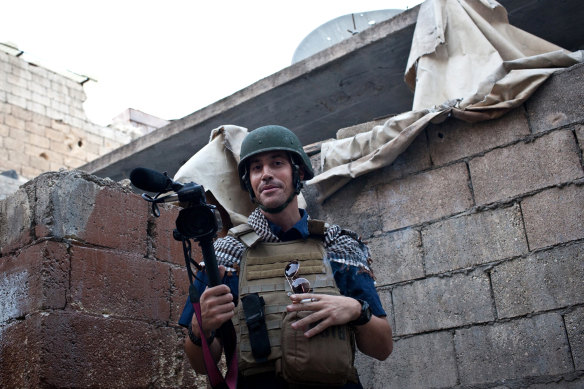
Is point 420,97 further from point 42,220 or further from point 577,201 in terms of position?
point 42,220

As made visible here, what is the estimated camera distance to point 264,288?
7.62 ft

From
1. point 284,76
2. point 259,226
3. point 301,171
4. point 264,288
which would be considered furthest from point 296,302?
point 284,76

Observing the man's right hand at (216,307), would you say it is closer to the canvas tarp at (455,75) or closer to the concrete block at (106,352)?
the concrete block at (106,352)

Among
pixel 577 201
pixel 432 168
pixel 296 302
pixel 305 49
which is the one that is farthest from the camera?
pixel 305 49

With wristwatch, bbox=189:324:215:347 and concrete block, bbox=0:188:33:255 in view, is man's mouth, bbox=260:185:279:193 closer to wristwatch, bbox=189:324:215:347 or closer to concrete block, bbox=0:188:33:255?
wristwatch, bbox=189:324:215:347

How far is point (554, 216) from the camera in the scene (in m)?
3.72

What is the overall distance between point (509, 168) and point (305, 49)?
4.43 m

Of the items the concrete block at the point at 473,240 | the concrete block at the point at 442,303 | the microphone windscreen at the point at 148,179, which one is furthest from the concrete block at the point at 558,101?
the microphone windscreen at the point at 148,179

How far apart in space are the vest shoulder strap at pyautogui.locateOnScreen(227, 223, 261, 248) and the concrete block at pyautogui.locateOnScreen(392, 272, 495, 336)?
190cm

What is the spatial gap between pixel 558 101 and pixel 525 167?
469 millimetres

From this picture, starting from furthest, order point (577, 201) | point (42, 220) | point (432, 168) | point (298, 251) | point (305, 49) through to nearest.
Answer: point (305, 49)
point (432, 168)
point (577, 201)
point (42, 220)
point (298, 251)

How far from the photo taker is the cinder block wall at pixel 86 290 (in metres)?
2.91

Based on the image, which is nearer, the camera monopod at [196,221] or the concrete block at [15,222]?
the camera monopod at [196,221]

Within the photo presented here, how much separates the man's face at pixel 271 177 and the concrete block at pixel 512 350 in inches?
71.3
